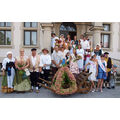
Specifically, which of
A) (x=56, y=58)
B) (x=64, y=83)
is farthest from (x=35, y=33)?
(x=64, y=83)

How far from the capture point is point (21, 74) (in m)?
4.95

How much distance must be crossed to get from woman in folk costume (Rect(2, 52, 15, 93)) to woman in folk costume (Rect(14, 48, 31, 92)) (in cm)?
19

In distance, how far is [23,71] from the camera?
16.2ft

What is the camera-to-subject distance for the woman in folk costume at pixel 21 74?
487 cm

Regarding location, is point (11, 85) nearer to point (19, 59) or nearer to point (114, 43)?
point (19, 59)

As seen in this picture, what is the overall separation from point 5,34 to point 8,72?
632 centimetres

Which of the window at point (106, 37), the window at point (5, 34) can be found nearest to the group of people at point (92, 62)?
the window at point (106, 37)

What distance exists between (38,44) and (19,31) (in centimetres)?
178

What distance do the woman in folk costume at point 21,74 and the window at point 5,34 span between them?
19.6 feet

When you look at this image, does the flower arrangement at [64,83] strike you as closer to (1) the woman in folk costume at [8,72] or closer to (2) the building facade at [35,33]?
(1) the woman in folk costume at [8,72]

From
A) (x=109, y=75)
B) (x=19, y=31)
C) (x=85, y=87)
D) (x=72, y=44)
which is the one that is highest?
(x=19, y=31)

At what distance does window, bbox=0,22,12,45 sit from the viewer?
10.0m

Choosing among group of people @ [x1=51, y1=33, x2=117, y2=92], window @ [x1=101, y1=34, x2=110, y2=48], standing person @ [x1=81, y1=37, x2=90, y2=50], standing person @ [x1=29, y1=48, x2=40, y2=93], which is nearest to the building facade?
window @ [x1=101, y1=34, x2=110, y2=48]

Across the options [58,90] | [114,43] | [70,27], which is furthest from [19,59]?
[114,43]
